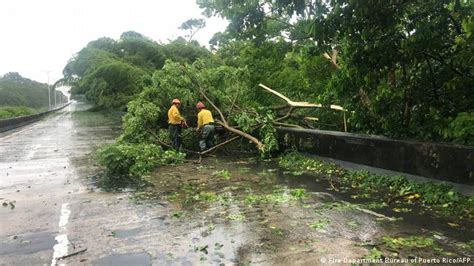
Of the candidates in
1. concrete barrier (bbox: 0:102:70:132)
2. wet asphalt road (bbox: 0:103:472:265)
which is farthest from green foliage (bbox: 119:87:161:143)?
concrete barrier (bbox: 0:102:70:132)

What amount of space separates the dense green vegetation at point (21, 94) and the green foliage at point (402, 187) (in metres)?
46.7

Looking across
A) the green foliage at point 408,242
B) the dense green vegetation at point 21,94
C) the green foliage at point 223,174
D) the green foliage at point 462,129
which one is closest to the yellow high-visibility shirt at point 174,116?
the green foliage at point 223,174

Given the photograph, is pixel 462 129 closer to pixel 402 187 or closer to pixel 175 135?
pixel 402 187

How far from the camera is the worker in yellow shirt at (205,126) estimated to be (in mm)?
12391

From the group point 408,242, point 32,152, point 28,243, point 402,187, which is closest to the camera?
point 408,242

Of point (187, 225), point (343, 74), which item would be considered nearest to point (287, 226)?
point (187, 225)

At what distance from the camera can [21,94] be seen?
7712 centimetres

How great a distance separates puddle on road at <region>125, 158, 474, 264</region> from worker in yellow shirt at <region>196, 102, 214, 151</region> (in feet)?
12.9

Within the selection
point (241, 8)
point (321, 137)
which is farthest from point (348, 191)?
point (241, 8)

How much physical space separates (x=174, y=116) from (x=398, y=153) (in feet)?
21.9

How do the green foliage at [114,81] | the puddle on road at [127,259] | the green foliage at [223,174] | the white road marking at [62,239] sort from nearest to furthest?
1. the puddle on road at [127,259]
2. the white road marking at [62,239]
3. the green foliage at [223,174]
4. the green foliage at [114,81]

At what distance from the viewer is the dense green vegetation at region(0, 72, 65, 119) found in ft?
222

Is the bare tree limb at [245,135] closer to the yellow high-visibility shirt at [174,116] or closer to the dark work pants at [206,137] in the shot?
the dark work pants at [206,137]

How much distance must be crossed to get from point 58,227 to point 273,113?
8017 millimetres
